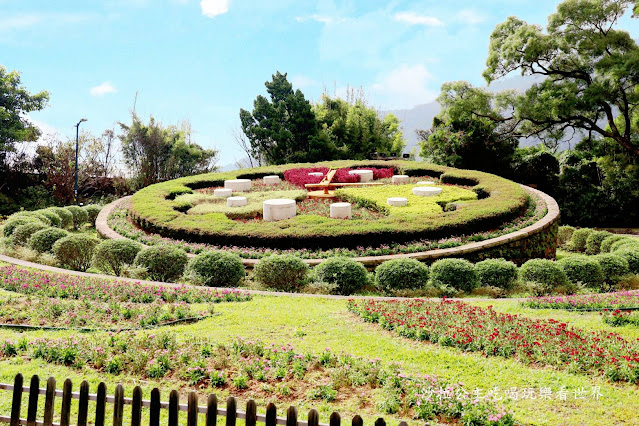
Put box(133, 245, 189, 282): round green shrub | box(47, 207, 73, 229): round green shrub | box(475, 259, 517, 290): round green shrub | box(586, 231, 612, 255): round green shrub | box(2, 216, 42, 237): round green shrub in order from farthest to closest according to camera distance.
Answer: box(47, 207, 73, 229): round green shrub
box(586, 231, 612, 255): round green shrub
box(2, 216, 42, 237): round green shrub
box(133, 245, 189, 282): round green shrub
box(475, 259, 517, 290): round green shrub

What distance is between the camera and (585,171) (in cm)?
2147

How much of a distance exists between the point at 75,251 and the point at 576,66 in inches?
748

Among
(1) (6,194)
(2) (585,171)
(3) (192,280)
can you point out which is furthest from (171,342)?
(1) (6,194)

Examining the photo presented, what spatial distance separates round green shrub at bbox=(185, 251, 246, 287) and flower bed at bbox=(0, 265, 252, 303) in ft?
2.80

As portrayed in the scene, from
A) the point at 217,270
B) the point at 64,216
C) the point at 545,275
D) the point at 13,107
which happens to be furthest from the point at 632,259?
the point at 13,107

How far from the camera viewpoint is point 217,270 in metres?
8.70

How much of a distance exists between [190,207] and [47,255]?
3.99m

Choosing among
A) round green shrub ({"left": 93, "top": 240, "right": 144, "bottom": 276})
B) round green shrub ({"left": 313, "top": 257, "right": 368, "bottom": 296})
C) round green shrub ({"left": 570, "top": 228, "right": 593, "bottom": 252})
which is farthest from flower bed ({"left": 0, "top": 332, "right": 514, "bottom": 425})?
round green shrub ({"left": 570, "top": 228, "right": 593, "bottom": 252})

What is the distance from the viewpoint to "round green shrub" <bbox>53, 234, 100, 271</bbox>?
1020cm

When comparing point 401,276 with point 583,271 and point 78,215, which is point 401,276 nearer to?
point 583,271

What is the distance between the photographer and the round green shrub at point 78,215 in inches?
636

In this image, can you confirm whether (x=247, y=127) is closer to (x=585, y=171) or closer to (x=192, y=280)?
(x=585, y=171)

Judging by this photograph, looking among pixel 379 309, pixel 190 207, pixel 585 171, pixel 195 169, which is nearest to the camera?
pixel 379 309

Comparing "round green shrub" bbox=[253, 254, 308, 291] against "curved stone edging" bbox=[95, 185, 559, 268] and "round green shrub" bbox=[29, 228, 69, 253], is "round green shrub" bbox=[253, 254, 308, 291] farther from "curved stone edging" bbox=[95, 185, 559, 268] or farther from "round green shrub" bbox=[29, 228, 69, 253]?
"round green shrub" bbox=[29, 228, 69, 253]
